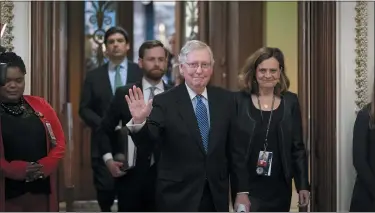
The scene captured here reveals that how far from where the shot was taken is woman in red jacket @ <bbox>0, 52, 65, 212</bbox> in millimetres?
3348

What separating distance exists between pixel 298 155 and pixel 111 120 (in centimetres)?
107

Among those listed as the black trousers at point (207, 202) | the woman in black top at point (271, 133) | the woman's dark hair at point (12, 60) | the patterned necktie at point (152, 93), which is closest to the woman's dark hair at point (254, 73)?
the woman in black top at point (271, 133)

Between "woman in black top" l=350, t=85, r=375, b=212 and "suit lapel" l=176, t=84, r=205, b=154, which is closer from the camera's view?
"suit lapel" l=176, t=84, r=205, b=154

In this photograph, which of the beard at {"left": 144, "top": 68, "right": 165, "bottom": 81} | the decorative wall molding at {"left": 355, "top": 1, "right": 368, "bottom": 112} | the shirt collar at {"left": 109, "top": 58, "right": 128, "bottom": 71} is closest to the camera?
the beard at {"left": 144, "top": 68, "right": 165, "bottom": 81}

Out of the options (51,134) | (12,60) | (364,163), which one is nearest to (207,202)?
(51,134)

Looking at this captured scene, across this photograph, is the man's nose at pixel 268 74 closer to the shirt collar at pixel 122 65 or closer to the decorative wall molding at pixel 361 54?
the decorative wall molding at pixel 361 54

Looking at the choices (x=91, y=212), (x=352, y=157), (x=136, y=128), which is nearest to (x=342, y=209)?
(x=352, y=157)

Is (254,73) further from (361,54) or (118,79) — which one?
(118,79)

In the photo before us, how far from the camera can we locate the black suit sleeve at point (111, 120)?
3.80 metres

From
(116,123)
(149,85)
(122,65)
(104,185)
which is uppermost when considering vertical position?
(122,65)

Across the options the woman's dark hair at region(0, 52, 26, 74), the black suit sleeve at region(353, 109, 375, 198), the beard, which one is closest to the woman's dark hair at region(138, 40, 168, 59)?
the beard

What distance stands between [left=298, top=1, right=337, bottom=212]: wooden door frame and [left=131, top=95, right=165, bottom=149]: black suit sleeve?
1047 mm

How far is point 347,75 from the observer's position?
3.93m

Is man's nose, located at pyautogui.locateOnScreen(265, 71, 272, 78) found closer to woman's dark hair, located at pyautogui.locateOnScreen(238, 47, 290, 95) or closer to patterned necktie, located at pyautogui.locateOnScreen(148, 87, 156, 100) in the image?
woman's dark hair, located at pyautogui.locateOnScreen(238, 47, 290, 95)
